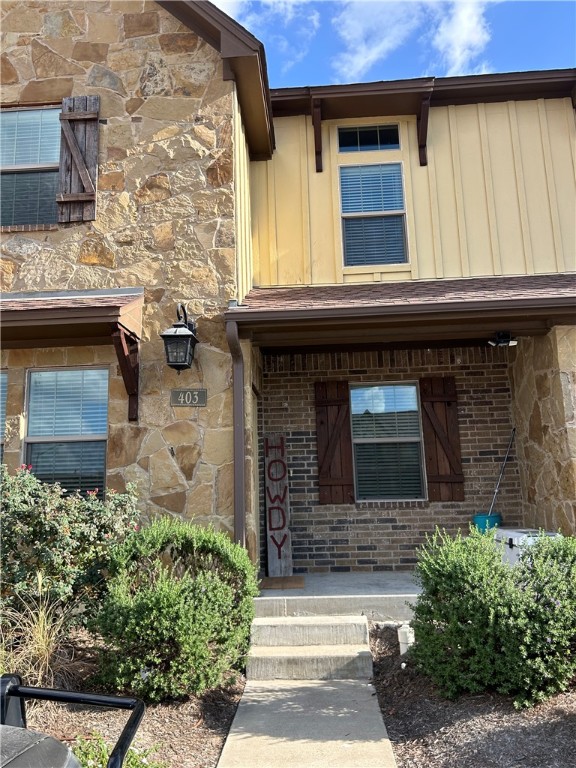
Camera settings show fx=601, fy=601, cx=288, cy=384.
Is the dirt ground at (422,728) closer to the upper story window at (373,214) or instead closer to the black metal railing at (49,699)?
the black metal railing at (49,699)

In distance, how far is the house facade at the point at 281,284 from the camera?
236 inches

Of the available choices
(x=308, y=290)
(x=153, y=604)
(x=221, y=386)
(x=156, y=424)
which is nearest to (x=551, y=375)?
(x=308, y=290)

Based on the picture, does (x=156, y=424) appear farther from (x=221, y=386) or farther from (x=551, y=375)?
(x=551, y=375)

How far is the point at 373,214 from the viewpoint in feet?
25.4

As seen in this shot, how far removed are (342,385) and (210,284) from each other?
2.35 m

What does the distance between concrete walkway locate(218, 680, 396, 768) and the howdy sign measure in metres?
2.51

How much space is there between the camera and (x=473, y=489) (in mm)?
7414

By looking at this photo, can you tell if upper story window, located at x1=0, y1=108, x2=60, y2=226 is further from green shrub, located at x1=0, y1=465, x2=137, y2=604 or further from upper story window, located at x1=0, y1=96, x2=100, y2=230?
green shrub, located at x1=0, y1=465, x2=137, y2=604

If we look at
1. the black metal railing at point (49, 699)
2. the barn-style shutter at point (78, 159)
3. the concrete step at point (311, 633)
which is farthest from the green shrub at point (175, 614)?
the barn-style shutter at point (78, 159)

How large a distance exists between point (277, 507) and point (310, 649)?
257cm

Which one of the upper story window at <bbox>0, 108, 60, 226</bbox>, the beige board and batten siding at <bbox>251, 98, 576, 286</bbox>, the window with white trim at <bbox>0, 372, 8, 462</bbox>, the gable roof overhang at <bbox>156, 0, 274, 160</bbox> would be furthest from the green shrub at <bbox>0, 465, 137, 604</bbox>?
the gable roof overhang at <bbox>156, 0, 274, 160</bbox>

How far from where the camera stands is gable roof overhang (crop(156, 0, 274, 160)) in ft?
20.6

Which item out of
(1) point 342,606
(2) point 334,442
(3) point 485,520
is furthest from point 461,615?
(2) point 334,442

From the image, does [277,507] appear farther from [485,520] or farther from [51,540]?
[51,540]
